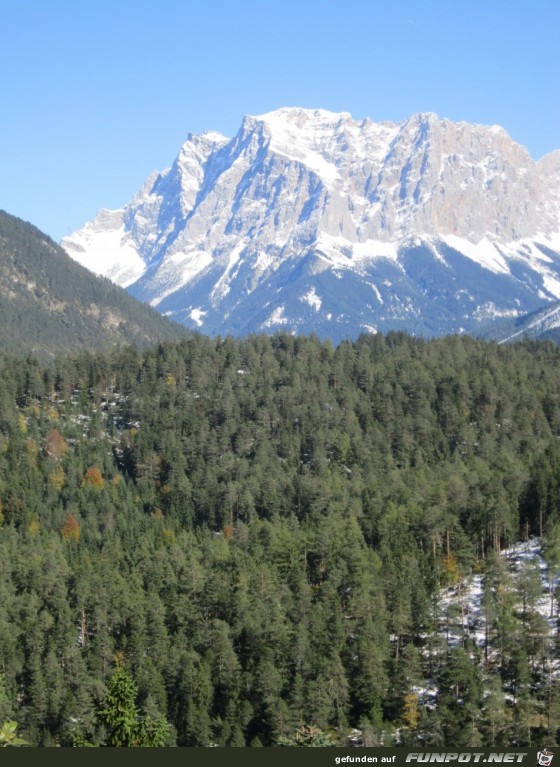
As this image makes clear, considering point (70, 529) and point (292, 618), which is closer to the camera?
point (292, 618)

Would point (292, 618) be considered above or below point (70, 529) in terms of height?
below

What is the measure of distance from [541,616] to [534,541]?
107 ft

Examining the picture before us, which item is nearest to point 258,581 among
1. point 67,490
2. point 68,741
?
point 68,741

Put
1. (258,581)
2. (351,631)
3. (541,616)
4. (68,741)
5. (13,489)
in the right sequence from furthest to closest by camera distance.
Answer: (13,489) → (258,581) → (351,631) → (541,616) → (68,741)

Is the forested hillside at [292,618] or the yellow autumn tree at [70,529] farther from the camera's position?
the yellow autumn tree at [70,529]

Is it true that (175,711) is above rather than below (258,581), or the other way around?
below

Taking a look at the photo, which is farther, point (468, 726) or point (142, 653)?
point (142, 653)

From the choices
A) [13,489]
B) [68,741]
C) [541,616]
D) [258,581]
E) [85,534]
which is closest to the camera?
[68,741]

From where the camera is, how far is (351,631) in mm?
124062

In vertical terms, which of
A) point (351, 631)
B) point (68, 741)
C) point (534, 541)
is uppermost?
point (534, 541)

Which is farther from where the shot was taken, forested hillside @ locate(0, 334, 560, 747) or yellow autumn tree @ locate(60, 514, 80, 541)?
yellow autumn tree @ locate(60, 514, 80, 541)

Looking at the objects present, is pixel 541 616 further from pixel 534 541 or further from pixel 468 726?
pixel 534 541

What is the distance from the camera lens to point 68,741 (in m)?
108

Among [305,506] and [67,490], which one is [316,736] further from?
[67,490]
